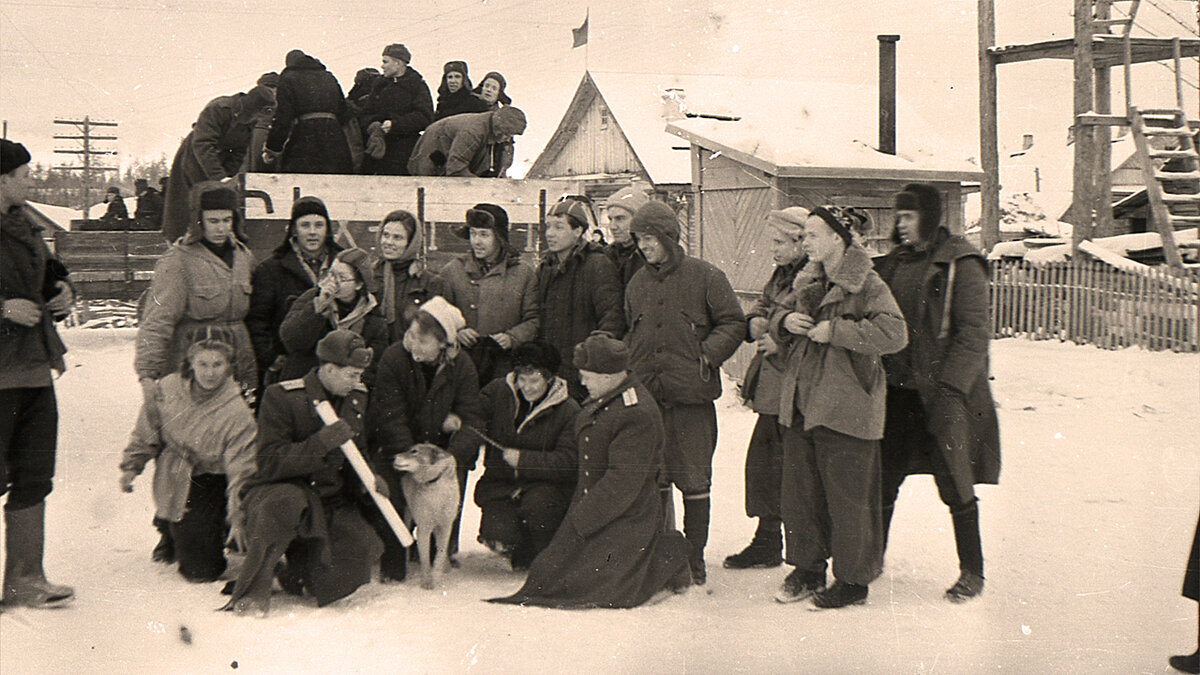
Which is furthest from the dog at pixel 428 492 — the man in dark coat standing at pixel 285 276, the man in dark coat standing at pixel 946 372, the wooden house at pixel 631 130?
the wooden house at pixel 631 130

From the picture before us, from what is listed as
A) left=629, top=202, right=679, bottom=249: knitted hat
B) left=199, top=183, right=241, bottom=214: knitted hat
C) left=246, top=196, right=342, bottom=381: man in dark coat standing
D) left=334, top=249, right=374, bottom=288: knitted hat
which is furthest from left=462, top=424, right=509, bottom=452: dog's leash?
left=199, top=183, right=241, bottom=214: knitted hat

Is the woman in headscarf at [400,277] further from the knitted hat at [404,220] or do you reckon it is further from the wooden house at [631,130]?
the wooden house at [631,130]

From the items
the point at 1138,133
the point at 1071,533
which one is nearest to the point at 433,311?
the point at 1071,533

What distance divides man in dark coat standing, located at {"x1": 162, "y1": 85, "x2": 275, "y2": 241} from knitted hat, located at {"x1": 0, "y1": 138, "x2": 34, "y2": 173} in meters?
1.68

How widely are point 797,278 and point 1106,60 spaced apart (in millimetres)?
9886

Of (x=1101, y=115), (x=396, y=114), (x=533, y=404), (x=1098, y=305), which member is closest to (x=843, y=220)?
(x=533, y=404)

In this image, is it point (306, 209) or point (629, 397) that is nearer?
point (629, 397)

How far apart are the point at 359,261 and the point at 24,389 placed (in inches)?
53.3

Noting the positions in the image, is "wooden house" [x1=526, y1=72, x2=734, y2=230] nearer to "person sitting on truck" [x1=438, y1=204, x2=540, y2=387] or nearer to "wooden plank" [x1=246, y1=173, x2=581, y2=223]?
"wooden plank" [x1=246, y1=173, x2=581, y2=223]

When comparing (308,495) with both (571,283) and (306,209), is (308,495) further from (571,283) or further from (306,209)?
(571,283)

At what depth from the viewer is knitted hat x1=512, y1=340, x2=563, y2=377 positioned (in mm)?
4188

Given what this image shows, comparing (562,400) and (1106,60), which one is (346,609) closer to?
(562,400)

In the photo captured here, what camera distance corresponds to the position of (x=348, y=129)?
6418mm

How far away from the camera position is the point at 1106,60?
1193 cm
